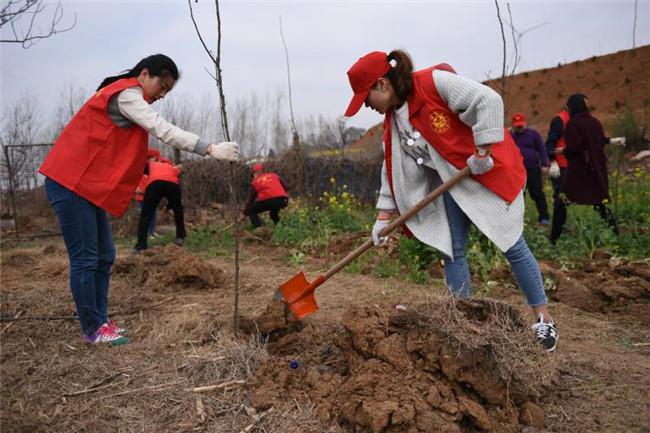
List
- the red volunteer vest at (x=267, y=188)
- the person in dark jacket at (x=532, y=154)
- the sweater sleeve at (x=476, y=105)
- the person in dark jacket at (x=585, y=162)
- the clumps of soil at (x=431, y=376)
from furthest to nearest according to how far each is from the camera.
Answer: the red volunteer vest at (x=267, y=188) → the person in dark jacket at (x=532, y=154) → the person in dark jacket at (x=585, y=162) → the sweater sleeve at (x=476, y=105) → the clumps of soil at (x=431, y=376)

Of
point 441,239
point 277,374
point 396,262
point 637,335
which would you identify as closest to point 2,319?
point 277,374

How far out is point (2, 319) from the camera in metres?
3.29

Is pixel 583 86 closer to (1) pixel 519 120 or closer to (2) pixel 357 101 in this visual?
(1) pixel 519 120

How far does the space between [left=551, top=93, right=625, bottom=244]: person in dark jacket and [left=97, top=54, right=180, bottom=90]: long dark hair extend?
14.2ft

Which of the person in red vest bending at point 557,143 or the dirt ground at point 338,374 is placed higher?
the person in red vest bending at point 557,143

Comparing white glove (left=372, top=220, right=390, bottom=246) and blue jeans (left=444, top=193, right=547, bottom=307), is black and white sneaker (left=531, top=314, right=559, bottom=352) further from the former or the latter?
white glove (left=372, top=220, right=390, bottom=246)

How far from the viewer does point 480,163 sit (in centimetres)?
240

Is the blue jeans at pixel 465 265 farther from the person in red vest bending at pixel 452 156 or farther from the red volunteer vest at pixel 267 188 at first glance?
the red volunteer vest at pixel 267 188

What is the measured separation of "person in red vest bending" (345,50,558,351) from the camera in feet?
8.02

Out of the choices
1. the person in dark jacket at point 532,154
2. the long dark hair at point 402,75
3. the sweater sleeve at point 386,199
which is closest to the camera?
the long dark hair at point 402,75

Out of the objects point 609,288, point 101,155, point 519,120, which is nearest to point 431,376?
point 101,155

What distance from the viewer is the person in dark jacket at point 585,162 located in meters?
5.49

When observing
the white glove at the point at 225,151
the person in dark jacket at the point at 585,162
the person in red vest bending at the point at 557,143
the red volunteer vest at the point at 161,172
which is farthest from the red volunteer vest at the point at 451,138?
the red volunteer vest at the point at 161,172

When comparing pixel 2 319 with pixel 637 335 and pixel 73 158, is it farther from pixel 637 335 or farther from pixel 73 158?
pixel 637 335
